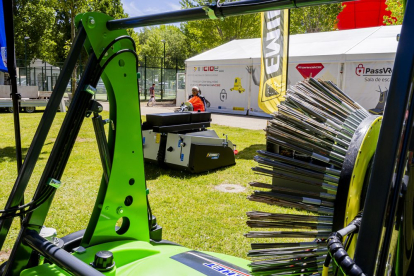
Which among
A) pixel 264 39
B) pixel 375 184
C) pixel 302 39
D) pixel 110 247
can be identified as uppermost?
pixel 302 39

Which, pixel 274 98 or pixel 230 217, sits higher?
pixel 274 98

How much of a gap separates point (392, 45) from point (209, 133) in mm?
9446

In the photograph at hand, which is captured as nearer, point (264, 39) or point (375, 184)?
point (375, 184)

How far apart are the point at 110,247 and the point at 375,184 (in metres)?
1.56

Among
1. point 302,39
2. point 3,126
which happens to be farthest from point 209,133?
point 302,39

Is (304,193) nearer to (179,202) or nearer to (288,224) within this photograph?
(288,224)

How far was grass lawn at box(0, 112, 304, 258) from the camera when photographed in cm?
390

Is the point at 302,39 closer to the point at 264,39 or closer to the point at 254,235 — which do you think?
the point at 264,39

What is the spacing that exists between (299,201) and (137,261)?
41.0 inches

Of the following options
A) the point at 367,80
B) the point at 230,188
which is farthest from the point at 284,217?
the point at 367,80

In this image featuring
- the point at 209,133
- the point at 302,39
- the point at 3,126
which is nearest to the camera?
the point at 209,133

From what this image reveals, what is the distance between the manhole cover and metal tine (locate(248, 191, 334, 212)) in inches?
171

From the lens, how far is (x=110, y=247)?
1.91 m

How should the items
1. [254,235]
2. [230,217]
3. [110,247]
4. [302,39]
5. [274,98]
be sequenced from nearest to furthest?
[254,235]
[110,247]
[230,217]
[274,98]
[302,39]
